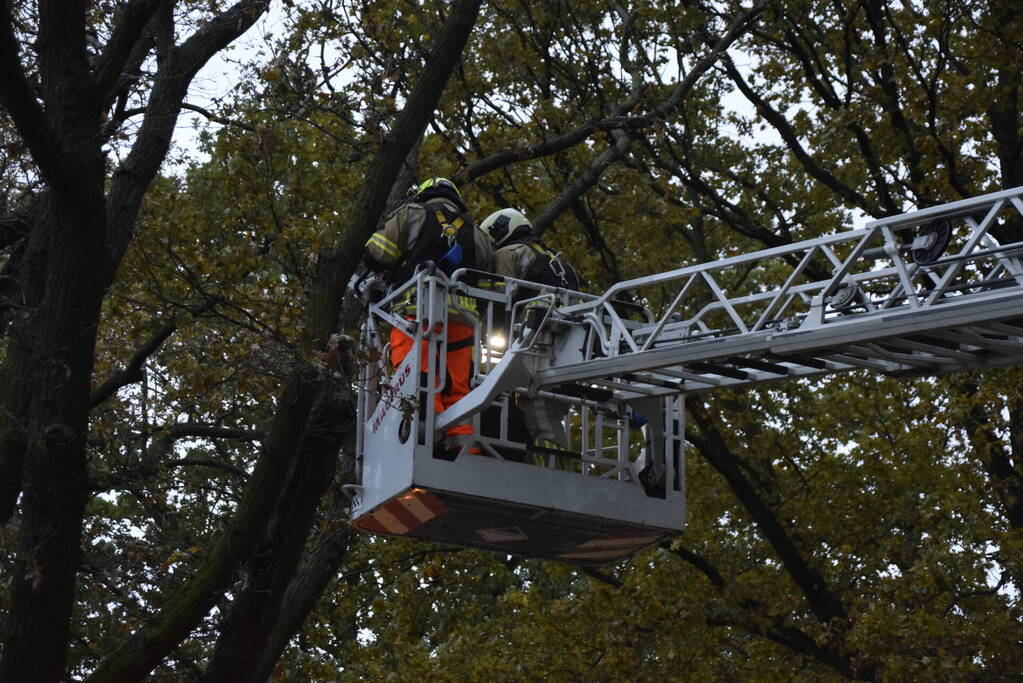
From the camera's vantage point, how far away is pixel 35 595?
25.4ft

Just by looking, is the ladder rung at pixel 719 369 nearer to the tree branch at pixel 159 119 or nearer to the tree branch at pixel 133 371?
the tree branch at pixel 159 119

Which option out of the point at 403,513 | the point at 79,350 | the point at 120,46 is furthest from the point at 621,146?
the point at 79,350

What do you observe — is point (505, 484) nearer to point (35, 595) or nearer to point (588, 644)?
point (35, 595)

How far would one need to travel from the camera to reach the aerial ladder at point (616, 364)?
7172 millimetres

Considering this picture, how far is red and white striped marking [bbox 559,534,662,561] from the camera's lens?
30.5ft

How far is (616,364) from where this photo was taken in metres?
8.15

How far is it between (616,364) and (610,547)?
6.07 ft

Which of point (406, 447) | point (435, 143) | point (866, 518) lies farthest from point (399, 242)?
point (866, 518)

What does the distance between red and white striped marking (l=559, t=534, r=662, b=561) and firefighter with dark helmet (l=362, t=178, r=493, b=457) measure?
4.28ft

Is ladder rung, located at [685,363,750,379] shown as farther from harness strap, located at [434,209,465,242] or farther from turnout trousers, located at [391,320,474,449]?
harness strap, located at [434,209,465,242]

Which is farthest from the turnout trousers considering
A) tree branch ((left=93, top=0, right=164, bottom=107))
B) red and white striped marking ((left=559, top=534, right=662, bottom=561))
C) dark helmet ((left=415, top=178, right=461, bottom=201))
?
tree branch ((left=93, top=0, right=164, bottom=107))

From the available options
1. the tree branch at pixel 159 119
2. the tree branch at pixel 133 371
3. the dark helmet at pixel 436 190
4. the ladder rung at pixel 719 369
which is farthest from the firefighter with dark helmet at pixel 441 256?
the tree branch at pixel 133 371

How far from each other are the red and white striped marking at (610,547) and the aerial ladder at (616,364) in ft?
0.05

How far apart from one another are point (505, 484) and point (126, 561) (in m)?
2.82
